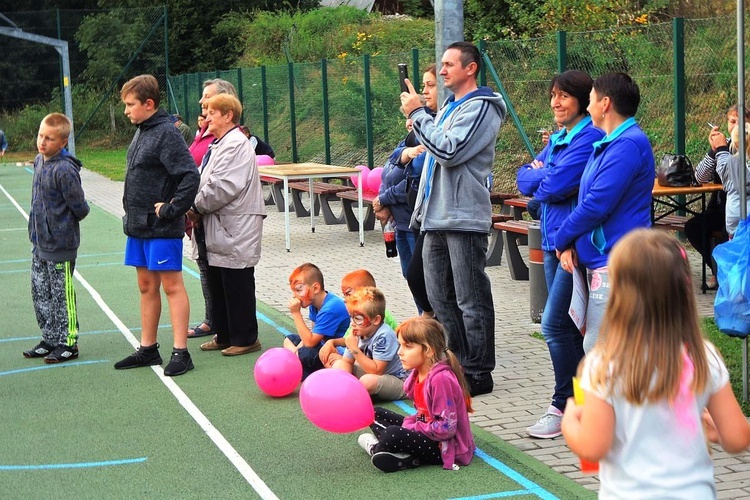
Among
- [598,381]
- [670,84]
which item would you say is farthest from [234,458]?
[670,84]

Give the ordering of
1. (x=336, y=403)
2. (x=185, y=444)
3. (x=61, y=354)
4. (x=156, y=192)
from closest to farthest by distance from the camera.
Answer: (x=336, y=403)
(x=185, y=444)
(x=156, y=192)
(x=61, y=354)

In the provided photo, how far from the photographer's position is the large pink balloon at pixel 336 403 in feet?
18.2

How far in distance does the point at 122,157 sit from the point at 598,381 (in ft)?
112

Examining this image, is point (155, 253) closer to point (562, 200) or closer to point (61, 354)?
point (61, 354)

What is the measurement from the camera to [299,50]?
120 ft

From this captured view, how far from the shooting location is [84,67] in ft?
131

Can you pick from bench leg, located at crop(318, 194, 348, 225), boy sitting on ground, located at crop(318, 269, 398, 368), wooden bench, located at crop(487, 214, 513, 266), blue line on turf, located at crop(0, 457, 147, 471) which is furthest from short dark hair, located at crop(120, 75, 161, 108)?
bench leg, located at crop(318, 194, 348, 225)

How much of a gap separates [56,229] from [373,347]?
2.88 m

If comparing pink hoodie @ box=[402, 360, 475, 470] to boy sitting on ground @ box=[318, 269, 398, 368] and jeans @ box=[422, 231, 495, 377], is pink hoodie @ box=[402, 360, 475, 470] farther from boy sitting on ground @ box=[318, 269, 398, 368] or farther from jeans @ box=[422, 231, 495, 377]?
boy sitting on ground @ box=[318, 269, 398, 368]

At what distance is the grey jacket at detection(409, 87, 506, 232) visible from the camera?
6316 millimetres

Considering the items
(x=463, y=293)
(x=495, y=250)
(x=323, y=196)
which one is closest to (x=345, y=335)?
(x=463, y=293)

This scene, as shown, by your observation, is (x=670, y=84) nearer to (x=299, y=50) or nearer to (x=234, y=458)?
(x=234, y=458)

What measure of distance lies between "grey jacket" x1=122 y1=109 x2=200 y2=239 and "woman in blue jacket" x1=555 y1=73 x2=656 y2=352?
9.90ft

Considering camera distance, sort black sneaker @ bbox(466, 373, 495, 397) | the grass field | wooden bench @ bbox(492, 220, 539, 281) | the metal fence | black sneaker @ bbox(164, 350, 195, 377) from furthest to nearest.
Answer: the metal fence, wooden bench @ bbox(492, 220, 539, 281), black sneaker @ bbox(164, 350, 195, 377), black sneaker @ bbox(466, 373, 495, 397), the grass field
